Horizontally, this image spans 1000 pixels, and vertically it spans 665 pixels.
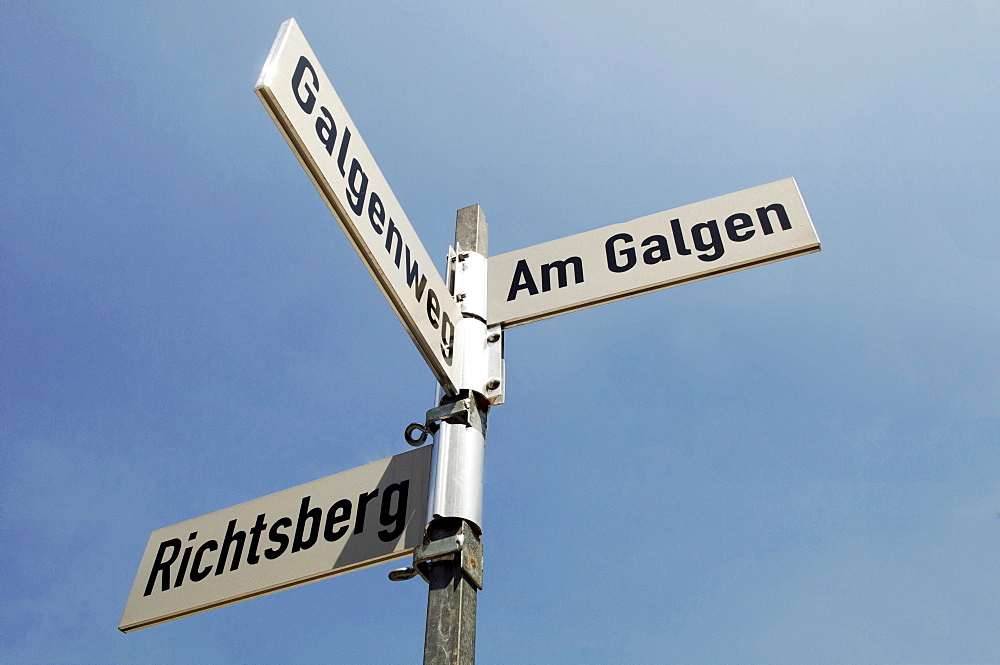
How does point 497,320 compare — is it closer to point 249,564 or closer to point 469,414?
point 469,414

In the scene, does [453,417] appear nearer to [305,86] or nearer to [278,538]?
Answer: [278,538]

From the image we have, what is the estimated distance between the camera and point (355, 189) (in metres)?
2.45

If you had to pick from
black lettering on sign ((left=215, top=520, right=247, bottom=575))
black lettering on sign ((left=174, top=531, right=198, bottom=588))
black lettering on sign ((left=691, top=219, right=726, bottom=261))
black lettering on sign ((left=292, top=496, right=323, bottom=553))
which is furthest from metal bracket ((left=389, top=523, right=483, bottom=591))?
black lettering on sign ((left=691, top=219, right=726, bottom=261))

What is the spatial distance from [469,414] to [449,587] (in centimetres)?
63

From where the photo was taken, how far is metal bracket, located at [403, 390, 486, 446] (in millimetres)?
2838

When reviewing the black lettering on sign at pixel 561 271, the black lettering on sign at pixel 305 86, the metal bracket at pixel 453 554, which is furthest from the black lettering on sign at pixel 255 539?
the black lettering on sign at pixel 305 86

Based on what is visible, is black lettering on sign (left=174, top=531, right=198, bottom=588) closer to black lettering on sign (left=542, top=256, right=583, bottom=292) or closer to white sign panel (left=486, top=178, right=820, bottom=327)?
white sign panel (left=486, top=178, right=820, bottom=327)

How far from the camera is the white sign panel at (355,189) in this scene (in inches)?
85.0

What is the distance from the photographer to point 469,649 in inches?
90.6

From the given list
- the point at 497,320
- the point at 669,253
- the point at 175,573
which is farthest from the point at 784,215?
the point at 175,573

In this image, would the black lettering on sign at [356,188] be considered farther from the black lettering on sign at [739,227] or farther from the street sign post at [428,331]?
the black lettering on sign at [739,227]

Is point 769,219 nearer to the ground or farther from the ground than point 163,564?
farther from the ground

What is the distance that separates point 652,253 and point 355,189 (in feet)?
4.24

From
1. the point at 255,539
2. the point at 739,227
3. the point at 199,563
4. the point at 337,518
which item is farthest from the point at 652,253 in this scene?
the point at 199,563
